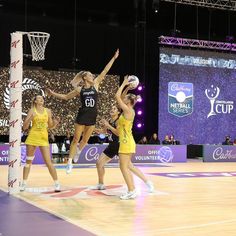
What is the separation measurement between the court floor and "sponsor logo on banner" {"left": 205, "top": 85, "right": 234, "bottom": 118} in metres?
11.8

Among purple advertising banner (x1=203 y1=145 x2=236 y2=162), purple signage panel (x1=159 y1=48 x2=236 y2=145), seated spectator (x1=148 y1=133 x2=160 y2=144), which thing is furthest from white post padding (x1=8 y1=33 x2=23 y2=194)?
purple signage panel (x1=159 y1=48 x2=236 y2=145)

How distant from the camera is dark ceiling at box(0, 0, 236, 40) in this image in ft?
64.5

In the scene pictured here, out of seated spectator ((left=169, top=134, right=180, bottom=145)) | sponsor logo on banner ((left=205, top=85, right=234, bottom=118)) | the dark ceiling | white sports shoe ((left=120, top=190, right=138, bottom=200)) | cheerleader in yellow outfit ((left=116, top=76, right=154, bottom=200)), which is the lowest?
white sports shoe ((left=120, top=190, right=138, bottom=200))

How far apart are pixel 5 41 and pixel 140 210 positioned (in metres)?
13.0

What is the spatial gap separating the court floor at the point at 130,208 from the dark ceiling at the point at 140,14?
377 inches

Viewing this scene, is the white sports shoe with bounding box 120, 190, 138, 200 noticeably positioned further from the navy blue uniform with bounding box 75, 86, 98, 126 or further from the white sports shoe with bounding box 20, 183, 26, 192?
the white sports shoe with bounding box 20, 183, 26, 192

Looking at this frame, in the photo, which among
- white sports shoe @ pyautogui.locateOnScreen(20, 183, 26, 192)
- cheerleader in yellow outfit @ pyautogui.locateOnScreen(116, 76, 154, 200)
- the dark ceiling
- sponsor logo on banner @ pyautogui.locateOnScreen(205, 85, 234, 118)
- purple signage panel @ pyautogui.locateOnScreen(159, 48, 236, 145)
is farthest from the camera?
sponsor logo on banner @ pyautogui.locateOnScreen(205, 85, 234, 118)

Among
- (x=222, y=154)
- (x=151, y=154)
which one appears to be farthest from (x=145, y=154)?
(x=222, y=154)

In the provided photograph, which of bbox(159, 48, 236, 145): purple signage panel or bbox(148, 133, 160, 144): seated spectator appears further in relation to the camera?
bbox(159, 48, 236, 145): purple signage panel

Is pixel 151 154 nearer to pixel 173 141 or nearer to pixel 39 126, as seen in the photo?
pixel 173 141

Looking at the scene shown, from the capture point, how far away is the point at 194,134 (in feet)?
75.4

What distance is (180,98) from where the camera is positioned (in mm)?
22719

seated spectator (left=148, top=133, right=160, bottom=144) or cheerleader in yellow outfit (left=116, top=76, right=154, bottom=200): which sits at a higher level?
cheerleader in yellow outfit (left=116, top=76, right=154, bottom=200)

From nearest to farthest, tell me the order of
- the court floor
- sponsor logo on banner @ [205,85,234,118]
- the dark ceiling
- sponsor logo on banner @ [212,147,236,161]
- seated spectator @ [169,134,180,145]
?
the court floor → the dark ceiling → seated spectator @ [169,134,180,145] → sponsor logo on banner @ [212,147,236,161] → sponsor logo on banner @ [205,85,234,118]
